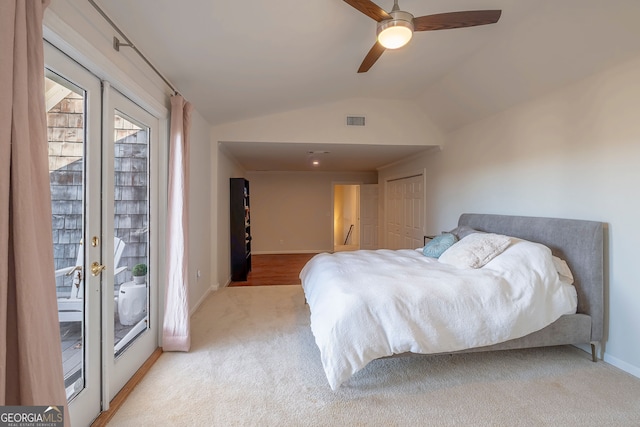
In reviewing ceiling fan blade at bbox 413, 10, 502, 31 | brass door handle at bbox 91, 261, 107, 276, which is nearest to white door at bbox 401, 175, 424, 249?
ceiling fan blade at bbox 413, 10, 502, 31

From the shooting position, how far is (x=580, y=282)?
2.29 meters

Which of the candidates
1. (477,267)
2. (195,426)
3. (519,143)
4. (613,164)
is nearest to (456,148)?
(519,143)

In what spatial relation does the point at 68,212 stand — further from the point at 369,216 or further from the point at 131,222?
the point at 369,216

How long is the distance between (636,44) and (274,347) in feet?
Answer: 11.5

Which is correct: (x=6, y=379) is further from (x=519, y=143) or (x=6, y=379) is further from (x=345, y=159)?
(x=345, y=159)

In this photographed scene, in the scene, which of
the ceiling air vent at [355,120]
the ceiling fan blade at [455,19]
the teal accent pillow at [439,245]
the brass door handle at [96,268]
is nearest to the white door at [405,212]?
the ceiling air vent at [355,120]

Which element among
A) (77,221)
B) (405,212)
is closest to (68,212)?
(77,221)

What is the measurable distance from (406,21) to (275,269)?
4858 millimetres

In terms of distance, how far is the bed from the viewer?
5.98ft

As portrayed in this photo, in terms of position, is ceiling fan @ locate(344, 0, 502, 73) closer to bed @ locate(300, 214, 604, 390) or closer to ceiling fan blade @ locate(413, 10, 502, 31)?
ceiling fan blade @ locate(413, 10, 502, 31)

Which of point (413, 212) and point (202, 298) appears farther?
point (413, 212)

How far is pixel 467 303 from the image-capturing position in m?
1.97

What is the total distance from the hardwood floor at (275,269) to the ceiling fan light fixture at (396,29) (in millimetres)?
3669

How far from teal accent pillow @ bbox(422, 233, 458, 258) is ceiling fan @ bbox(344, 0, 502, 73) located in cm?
197
